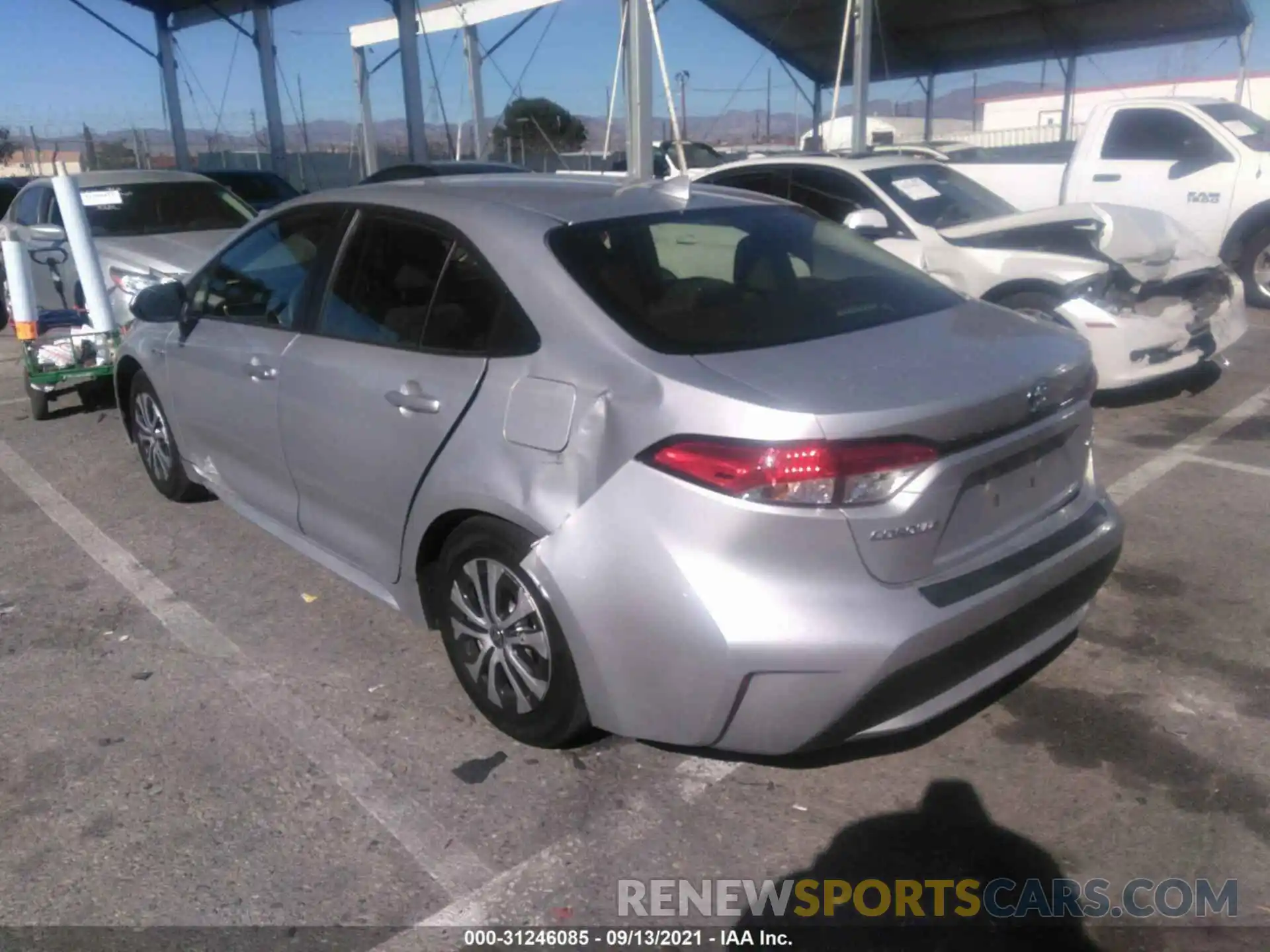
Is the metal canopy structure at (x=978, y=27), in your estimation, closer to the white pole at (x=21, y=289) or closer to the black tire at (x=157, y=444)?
the white pole at (x=21, y=289)

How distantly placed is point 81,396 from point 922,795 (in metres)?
7.05

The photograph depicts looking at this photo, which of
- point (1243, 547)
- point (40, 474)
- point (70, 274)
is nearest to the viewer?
point (1243, 547)

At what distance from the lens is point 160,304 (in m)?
4.71

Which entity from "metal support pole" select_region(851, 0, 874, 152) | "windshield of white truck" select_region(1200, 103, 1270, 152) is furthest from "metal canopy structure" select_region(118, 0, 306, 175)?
"windshield of white truck" select_region(1200, 103, 1270, 152)

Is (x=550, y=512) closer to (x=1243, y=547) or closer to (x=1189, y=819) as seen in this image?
(x=1189, y=819)

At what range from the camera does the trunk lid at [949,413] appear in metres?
2.54

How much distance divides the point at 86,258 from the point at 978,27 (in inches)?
836

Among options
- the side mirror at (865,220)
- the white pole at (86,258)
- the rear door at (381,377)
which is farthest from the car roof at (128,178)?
the rear door at (381,377)

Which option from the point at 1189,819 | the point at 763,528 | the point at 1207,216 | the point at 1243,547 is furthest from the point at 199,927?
the point at 1207,216

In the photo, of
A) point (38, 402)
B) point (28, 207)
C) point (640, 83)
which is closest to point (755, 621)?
point (38, 402)

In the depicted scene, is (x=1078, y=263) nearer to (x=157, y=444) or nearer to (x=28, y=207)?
(x=157, y=444)

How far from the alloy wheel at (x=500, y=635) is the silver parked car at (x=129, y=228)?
17.5 feet

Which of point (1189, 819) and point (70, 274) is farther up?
point (70, 274)

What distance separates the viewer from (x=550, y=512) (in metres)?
2.82
